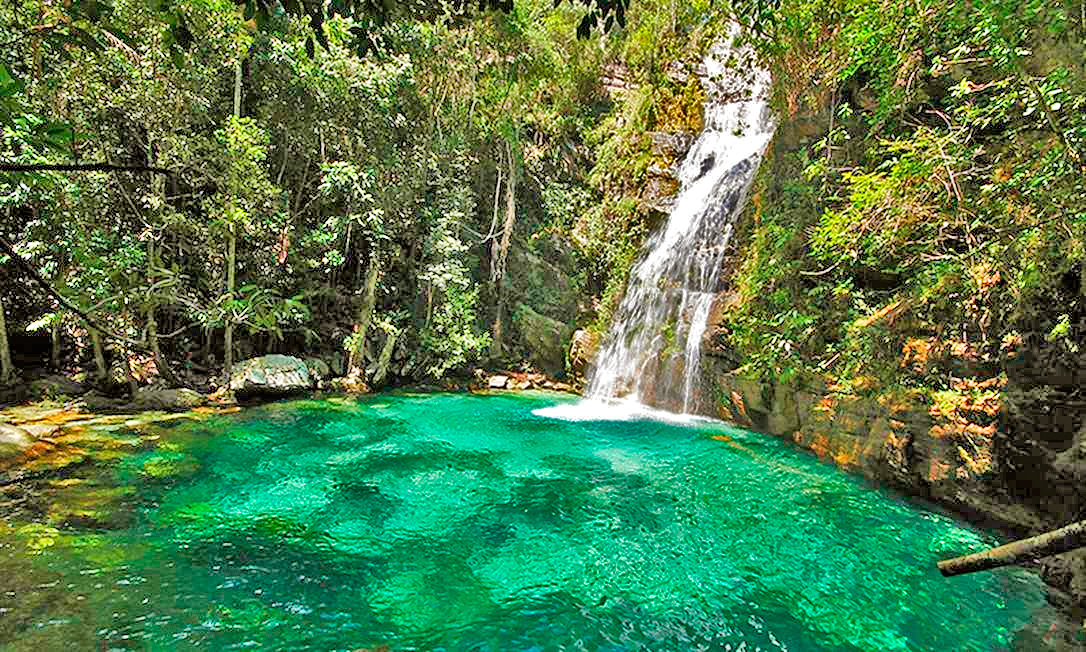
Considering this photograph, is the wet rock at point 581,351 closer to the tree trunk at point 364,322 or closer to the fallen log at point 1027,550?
the tree trunk at point 364,322

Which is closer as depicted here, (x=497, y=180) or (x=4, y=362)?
(x=4, y=362)

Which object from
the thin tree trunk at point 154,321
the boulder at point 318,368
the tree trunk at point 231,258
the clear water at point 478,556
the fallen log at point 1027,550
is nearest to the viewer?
the fallen log at point 1027,550

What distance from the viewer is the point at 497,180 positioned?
15852 millimetres

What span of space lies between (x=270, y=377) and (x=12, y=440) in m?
4.29

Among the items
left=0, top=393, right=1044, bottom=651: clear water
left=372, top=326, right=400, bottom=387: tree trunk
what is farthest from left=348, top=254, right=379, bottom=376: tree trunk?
left=0, top=393, right=1044, bottom=651: clear water

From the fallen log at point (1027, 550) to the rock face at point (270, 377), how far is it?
11367mm

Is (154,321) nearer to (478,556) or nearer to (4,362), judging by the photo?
(4,362)

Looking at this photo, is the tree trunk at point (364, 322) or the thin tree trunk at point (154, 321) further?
the tree trunk at point (364, 322)

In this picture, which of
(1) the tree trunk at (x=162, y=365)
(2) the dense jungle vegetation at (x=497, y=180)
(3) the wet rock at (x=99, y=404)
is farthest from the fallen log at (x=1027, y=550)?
(1) the tree trunk at (x=162, y=365)

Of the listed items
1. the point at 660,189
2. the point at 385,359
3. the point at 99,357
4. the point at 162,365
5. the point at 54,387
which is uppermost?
the point at 660,189

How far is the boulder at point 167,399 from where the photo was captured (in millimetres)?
9422

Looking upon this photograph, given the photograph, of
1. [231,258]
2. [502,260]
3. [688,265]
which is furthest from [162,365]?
[688,265]

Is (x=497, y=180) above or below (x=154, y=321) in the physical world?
above

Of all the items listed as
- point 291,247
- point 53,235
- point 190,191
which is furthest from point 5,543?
point 190,191
